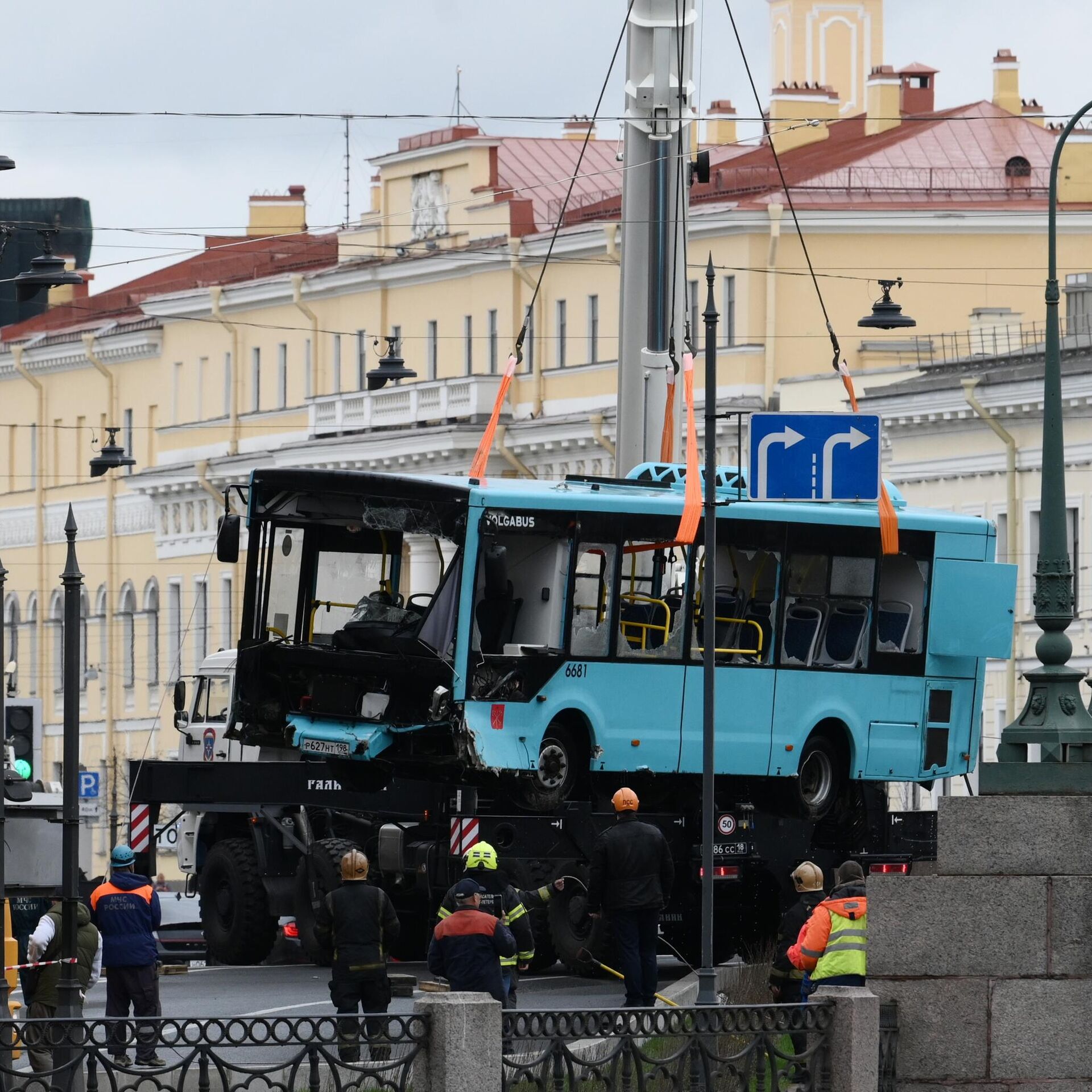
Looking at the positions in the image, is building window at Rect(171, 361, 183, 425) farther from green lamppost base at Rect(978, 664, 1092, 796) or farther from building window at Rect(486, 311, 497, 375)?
green lamppost base at Rect(978, 664, 1092, 796)

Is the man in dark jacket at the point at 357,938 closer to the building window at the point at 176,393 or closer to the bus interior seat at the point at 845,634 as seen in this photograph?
the bus interior seat at the point at 845,634

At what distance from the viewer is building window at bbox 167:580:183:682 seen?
82.8 m

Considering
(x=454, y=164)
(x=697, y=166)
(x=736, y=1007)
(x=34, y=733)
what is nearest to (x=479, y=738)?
(x=34, y=733)

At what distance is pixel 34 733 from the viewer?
26.7 meters

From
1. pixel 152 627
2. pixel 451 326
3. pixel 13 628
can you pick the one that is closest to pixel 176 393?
pixel 152 627

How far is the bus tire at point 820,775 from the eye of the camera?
28469mm

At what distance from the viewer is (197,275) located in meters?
87.1

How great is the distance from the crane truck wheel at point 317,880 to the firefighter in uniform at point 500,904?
3.22m

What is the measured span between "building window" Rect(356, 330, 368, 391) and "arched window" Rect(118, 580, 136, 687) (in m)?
10.4

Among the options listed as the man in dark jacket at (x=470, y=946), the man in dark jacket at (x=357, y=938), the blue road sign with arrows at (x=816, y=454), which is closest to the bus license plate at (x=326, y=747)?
the blue road sign with arrows at (x=816, y=454)

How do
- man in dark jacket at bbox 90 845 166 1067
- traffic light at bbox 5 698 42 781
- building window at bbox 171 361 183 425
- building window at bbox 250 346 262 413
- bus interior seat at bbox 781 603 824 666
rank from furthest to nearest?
1. building window at bbox 171 361 183 425
2. building window at bbox 250 346 262 413
3. bus interior seat at bbox 781 603 824 666
4. traffic light at bbox 5 698 42 781
5. man in dark jacket at bbox 90 845 166 1067

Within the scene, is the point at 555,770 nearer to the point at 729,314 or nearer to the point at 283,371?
the point at 729,314

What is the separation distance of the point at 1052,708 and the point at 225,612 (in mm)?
60659

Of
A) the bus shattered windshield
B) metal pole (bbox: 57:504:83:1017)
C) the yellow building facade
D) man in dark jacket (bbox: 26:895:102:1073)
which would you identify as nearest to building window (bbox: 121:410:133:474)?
the yellow building facade
